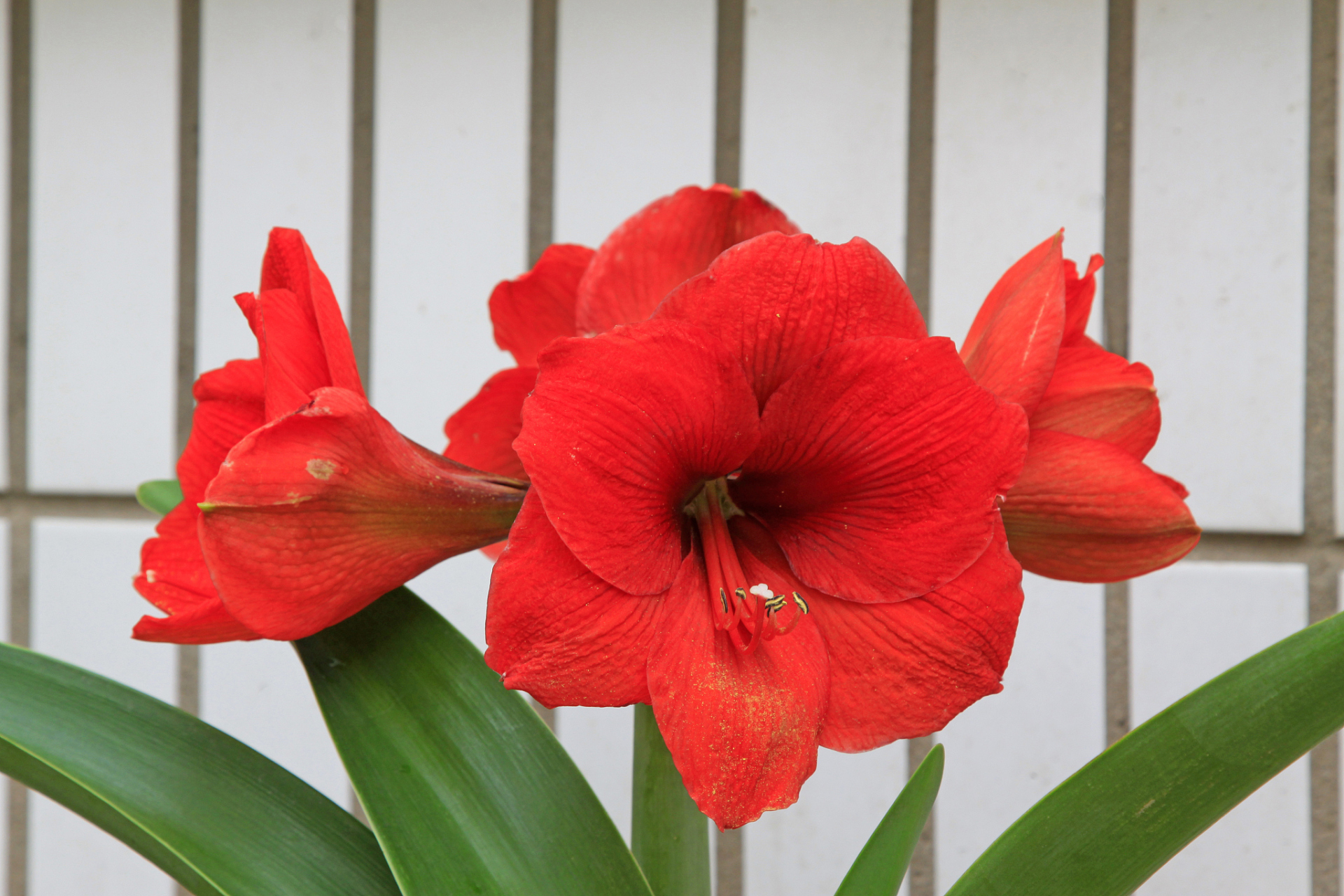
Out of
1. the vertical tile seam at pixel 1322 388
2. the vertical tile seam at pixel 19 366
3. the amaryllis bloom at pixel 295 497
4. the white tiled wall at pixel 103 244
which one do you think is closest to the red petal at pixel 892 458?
the amaryllis bloom at pixel 295 497

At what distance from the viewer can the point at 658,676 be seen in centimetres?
26

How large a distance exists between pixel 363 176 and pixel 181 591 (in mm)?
563

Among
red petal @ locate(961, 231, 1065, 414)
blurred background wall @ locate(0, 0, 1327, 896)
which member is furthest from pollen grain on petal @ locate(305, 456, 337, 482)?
blurred background wall @ locate(0, 0, 1327, 896)

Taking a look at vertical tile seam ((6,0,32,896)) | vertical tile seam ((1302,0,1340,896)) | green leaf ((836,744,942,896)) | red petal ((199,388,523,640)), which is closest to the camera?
red petal ((199,388,523,640))

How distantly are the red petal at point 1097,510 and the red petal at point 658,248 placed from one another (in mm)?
133

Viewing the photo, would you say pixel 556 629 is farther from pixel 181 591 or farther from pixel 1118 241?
pixel 1118 241

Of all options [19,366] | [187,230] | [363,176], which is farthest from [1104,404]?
[19,366]

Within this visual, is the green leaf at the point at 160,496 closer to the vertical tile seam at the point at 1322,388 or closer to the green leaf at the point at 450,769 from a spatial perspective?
the green leaf at the point at 450,769

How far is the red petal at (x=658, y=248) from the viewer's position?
0.33 metres

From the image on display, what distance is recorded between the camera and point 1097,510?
29 cm

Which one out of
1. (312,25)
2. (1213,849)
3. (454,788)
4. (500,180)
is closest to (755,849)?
(1213,849)

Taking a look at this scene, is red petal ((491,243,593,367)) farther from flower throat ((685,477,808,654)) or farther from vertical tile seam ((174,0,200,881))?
vertical tile seam ((174,0,200,881))

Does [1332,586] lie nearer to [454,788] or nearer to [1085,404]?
[1085,404]

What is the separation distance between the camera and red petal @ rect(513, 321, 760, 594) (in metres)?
0.25
